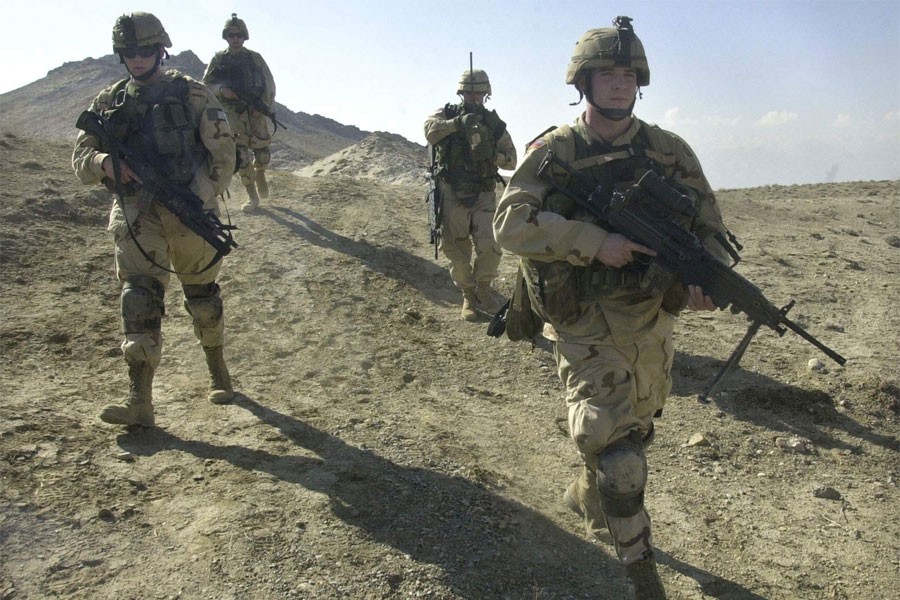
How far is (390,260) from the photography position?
8.41m

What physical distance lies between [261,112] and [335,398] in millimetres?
5220

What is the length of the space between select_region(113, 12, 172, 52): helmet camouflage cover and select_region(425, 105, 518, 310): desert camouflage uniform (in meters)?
2.83

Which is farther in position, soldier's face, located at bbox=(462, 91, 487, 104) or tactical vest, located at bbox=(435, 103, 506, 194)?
soldier's face, located at bbox=(462, 91, 487, 104)

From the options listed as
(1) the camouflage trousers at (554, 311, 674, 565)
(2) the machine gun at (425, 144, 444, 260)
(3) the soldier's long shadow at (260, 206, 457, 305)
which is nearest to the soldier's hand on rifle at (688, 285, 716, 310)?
(1) the camouflage trousers at (554, 311, 674, 565)

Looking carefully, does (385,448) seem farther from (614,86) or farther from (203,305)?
(614,86)

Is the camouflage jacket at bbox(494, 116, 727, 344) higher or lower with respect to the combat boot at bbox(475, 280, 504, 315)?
higher

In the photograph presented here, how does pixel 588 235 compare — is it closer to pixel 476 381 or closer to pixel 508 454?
pixel 508 454

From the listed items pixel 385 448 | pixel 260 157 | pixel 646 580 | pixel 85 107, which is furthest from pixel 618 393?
pixel 85 107

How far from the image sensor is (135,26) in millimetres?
4523

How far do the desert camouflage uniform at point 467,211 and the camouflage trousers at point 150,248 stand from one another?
2791 mm

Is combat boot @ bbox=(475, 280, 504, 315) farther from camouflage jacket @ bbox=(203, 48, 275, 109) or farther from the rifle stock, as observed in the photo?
camouflage jacket @ bbox=(203, 48, 275, 109)

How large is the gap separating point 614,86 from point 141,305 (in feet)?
9.06

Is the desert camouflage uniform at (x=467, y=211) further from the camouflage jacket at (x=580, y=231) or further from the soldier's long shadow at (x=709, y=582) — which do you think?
the soldier's long shadow at (x=709, y=582)

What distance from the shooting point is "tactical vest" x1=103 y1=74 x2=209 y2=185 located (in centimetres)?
463
